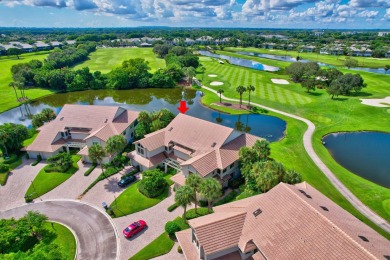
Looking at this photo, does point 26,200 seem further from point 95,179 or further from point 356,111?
point 356,111

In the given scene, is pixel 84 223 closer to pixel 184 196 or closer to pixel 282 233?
pixel 184 196

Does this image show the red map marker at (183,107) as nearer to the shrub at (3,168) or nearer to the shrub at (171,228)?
the shrub at (3,168)

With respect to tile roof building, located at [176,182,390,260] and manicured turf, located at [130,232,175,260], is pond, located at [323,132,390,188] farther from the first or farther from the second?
manicured turf, located at [130,232,175,260]

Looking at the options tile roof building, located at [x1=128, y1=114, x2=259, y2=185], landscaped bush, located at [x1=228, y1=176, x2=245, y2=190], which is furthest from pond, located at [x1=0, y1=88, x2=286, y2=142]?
landscaped bush, located at [x1=228, y1=176, x2=245, y2=190]

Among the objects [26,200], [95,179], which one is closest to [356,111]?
[95,179]

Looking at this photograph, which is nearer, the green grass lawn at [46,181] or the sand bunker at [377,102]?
the green grass lawn at [46,181]

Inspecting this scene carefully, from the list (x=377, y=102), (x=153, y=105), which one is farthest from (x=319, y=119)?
(x=153, y=105)

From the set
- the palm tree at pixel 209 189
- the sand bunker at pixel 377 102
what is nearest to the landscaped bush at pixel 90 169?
the palm tree at pixel 209 189
